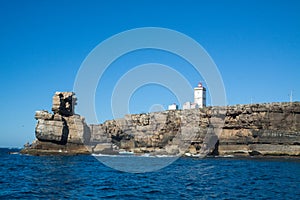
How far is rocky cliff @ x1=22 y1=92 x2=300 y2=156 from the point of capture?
259 feet

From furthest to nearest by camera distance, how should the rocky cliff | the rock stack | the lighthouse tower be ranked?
the lighthouse tower < the rocky cliff < the rock stack

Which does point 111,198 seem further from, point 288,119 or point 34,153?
point 288,119

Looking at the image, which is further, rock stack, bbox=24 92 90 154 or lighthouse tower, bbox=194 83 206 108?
lighthouse tower, bbox=194 83 206 108

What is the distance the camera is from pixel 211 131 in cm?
8938

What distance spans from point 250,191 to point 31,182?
16497 mm

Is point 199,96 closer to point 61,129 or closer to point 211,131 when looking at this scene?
point 211,131

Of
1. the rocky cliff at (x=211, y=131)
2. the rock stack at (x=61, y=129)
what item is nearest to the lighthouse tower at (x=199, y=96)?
the rocky cliff at (x=211, y=131)

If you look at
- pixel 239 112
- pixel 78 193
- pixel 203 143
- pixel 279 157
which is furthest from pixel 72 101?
pixel 78 193

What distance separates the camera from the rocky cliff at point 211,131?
259 ft

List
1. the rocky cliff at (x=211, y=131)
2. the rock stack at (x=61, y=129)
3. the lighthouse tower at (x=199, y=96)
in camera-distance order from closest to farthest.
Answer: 1. the rock stack at (x=61, y=129)
2. the rocky cliff at (x=211, y=131)
3. the lighthouse tower at (x=199, y=96)

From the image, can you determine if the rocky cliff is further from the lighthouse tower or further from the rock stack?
the lighthouse tower

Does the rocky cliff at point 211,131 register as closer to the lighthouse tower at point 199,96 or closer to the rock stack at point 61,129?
the rock stack at point 61,129

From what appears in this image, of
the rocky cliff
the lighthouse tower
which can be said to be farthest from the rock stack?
the lighthouse tower

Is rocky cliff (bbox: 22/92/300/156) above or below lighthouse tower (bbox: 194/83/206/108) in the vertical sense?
below
